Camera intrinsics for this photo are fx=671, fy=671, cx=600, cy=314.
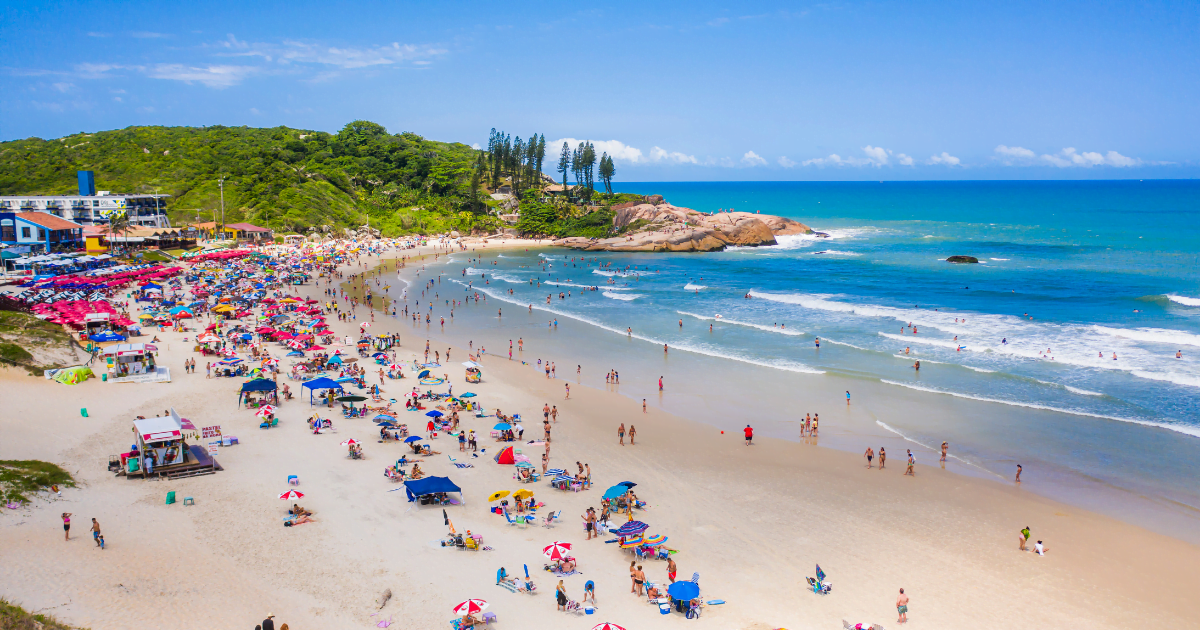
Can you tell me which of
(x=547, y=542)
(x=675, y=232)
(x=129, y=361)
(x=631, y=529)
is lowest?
(x=547, y=542)

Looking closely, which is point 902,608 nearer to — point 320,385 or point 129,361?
point 320,385

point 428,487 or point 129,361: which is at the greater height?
point 129,361

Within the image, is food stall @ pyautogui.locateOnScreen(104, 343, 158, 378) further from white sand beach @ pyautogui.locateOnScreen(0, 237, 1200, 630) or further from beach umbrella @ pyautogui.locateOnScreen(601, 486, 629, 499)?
beach umbrella @ pyautogui.locateOnScreen(601, 486, 629, 499)

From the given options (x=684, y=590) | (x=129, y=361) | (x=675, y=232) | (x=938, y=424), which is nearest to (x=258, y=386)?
(x=129, y=361)

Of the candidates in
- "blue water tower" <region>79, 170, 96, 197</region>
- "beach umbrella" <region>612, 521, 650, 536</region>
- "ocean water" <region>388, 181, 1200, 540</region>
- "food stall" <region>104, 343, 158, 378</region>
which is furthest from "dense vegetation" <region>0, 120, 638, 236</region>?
"beach umbrella" <region>612, 521, 650, 536</region>

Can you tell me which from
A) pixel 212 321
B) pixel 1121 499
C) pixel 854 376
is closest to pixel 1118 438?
pixel 1121 499

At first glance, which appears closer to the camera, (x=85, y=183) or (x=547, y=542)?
(x=547, y=542)

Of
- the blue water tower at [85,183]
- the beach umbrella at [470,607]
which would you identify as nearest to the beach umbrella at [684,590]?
the beach umbrella at [470,607]

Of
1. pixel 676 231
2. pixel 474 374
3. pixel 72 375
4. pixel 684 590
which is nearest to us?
pixel 684 590

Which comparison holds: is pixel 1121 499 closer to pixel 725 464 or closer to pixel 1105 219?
pixel 725 464
